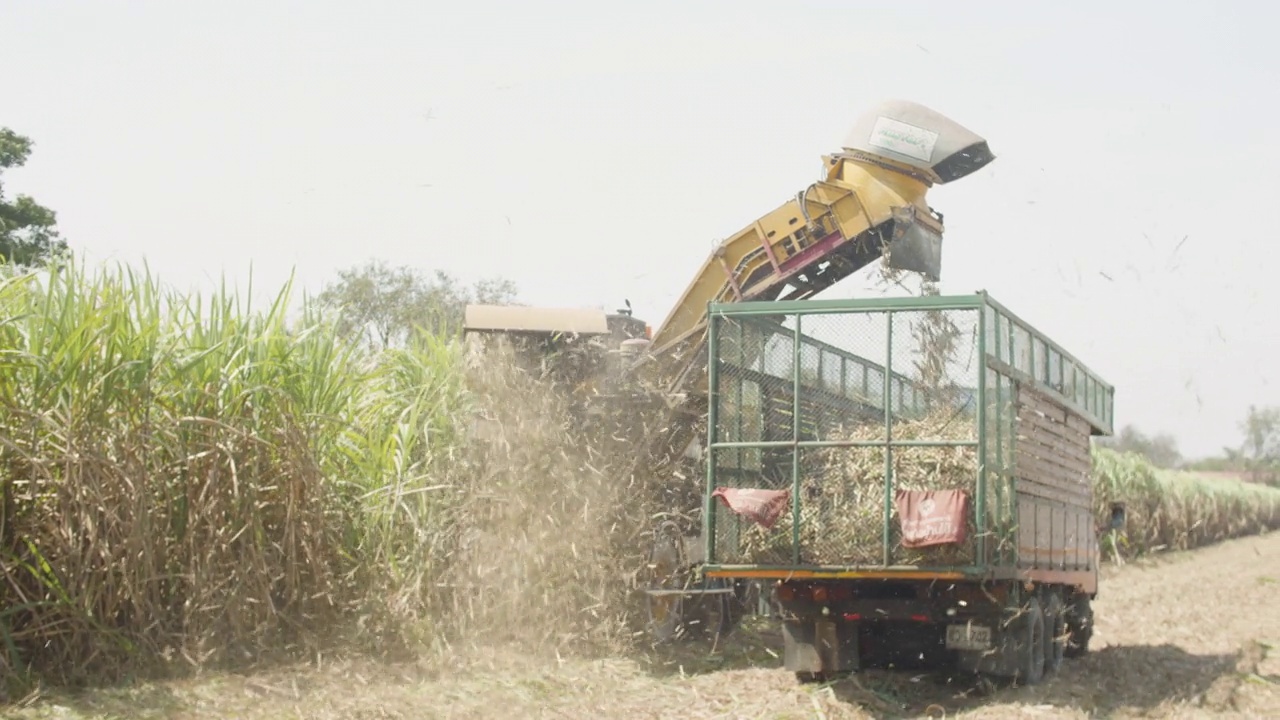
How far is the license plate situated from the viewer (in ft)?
31.6

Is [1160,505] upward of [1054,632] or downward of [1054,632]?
upward

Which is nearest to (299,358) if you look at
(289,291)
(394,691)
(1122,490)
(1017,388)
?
(289,291)

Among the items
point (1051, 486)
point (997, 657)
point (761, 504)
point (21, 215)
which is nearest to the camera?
point (761, 504)

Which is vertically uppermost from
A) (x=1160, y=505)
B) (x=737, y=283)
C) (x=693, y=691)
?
(x=737, y=283)

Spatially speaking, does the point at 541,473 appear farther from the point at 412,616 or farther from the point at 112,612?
the point at 112,612

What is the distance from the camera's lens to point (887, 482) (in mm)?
9461

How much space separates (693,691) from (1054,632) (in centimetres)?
345

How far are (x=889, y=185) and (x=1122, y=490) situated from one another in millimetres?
20474

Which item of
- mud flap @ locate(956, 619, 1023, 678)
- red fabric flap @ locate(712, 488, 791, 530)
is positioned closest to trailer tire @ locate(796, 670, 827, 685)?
mud flap @ locate(956, 619, 1023, 678)

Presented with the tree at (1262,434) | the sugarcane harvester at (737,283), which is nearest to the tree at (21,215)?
the sugarcane harvester at (737,283)

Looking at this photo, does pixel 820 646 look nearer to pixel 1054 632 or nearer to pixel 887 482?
pixel 887 482

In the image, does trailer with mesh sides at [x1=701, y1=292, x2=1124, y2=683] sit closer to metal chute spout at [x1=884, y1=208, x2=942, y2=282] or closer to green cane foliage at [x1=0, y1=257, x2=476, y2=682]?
metal chute spout at [x1=884, y1=208, x2=942, y2=282]

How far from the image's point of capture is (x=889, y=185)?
491 inches

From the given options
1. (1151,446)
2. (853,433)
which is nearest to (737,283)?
(853,433)
